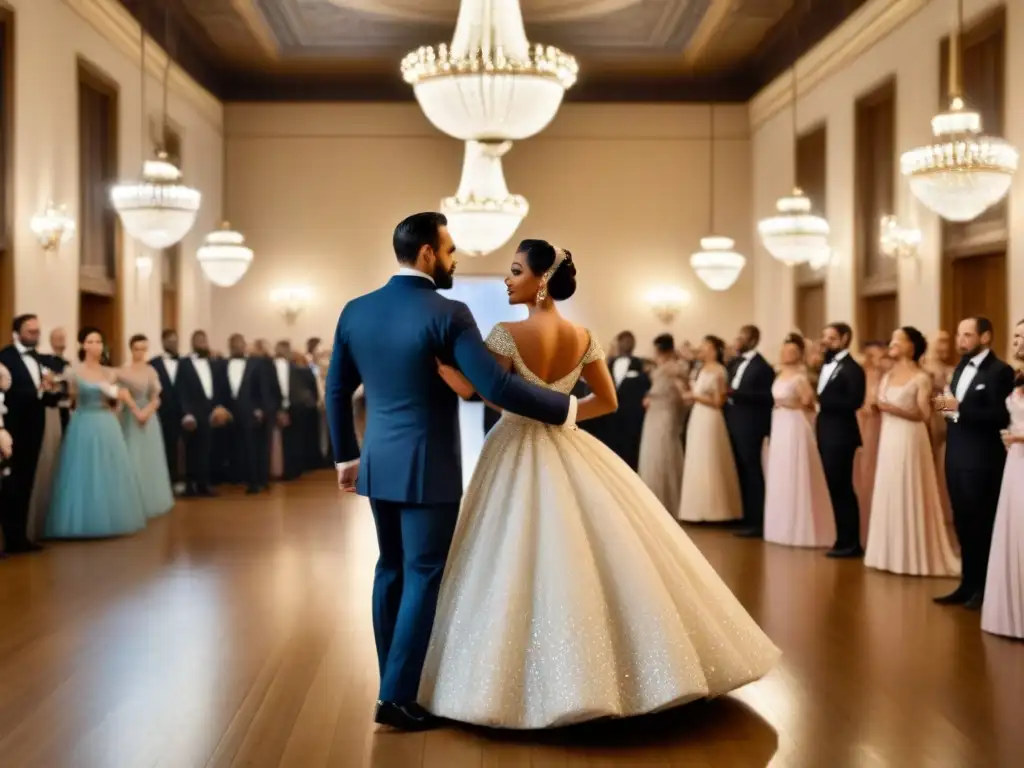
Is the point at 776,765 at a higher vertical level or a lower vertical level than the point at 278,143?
lower

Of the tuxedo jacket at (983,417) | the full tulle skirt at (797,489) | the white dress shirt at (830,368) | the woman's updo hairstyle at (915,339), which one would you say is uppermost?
the woman's updo hairstyle at (915,339)

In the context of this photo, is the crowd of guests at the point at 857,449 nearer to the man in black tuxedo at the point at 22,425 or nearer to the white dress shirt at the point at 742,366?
the white dress shirt at the point at 742,366

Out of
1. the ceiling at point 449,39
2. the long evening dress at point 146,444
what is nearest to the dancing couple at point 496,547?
the long evening dress at point 146,444

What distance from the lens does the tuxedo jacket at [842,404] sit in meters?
7.84

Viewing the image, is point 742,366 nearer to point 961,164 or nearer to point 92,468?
point 961,164

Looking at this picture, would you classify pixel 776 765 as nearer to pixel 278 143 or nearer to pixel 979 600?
pixel 979 600

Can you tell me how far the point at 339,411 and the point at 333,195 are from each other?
46.1 feet

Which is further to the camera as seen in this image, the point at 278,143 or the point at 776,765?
the point at 278,143

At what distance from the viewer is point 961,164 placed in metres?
8.14

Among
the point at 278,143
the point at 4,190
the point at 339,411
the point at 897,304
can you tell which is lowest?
the point at 339,411

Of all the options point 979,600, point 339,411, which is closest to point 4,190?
point 339,411

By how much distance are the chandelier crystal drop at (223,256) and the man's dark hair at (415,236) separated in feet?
36.9

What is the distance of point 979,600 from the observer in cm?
619

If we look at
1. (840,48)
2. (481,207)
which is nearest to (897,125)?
(840,48)
